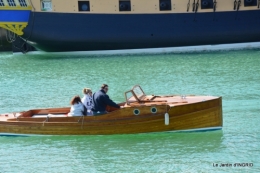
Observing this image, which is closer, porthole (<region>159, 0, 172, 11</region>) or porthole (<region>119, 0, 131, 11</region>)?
porthole (<region>159, 0, 172, 11</region>)

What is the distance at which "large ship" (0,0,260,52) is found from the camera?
34.0 m

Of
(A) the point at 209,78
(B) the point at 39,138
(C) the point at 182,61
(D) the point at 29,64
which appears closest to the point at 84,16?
(D) the point at 29,64

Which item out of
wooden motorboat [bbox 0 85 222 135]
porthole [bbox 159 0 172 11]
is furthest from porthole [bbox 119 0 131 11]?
wooden motorboat [bbox 0 85 222 135]

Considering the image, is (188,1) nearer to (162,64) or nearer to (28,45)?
(162,64)

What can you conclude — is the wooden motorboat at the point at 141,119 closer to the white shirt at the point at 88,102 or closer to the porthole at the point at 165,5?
the white shirt at the point at 88,102

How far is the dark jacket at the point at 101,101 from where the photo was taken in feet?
51.0

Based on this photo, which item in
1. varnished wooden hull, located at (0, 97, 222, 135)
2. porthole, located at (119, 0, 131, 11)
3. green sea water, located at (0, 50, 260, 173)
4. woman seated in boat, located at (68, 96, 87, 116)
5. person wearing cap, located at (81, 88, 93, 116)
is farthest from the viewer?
porthole, located at (119, 0, 131, 11)

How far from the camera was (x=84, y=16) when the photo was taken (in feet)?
113

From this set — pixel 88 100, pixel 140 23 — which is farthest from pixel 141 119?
pixel 140 23

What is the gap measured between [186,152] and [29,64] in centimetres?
1845

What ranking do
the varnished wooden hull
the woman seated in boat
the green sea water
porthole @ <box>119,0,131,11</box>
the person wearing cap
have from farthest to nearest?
porthole @ <box>119,0,131,11</box>
the person wearing cap
the woman seated in boat
the varnished wooden hull
the green sea water

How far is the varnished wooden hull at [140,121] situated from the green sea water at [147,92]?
0.58ft

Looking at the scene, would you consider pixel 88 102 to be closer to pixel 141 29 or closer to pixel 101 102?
pixel 101 102

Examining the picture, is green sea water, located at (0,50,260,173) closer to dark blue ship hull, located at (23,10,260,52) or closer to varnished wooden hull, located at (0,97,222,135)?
varnished wooden hull, located at (0,97,222,135)
